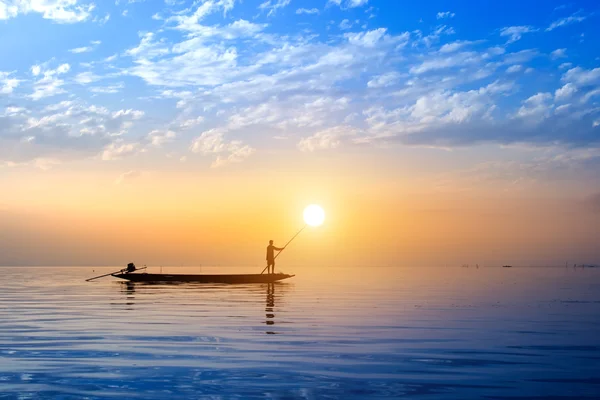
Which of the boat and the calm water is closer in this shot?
the calm water

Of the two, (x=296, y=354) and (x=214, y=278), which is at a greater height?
(x=214, y=278)

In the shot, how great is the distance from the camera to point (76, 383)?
11.5 meters

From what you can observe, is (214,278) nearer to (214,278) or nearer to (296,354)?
(214,278)

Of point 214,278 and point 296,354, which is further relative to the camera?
point 214,278

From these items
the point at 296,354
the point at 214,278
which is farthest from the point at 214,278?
the point at 296,354

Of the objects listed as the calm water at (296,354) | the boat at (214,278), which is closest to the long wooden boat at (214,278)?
the boat at (214,278)

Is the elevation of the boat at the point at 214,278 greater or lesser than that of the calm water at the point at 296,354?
greater

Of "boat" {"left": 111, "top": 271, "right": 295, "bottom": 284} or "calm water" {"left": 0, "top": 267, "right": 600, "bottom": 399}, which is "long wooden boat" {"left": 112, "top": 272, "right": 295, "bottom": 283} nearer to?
"boat" {"left": 111, "top": 271, "right": 295, "bottom": 284}

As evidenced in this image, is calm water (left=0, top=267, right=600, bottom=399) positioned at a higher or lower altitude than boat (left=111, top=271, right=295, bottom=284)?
lower

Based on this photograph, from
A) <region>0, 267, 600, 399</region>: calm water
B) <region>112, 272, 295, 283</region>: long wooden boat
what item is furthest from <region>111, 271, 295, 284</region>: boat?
<region>0, 267, 600, 399</region>: calm water

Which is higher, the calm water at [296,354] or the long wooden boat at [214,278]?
the long wooden boat at [214,278]

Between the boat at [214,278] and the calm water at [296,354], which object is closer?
the calm water at [296,354]

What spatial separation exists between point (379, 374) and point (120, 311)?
1676 cm

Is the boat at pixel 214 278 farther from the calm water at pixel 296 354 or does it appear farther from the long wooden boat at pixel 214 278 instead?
the calm water at pixel 296 354
